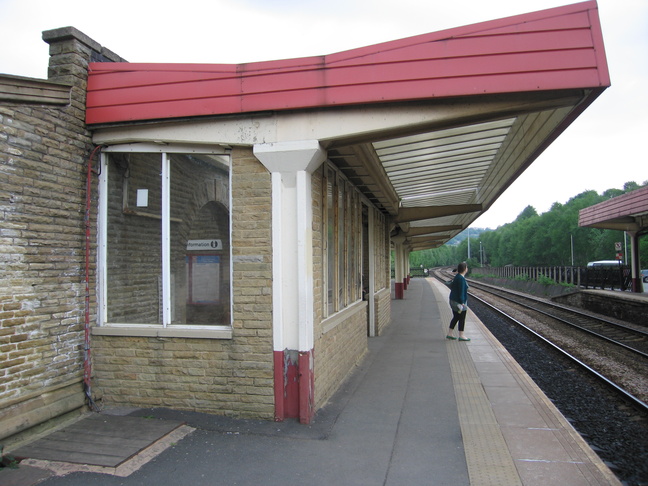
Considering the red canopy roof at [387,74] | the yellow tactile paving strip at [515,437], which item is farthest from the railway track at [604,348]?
the red canopy roof at [387,74]

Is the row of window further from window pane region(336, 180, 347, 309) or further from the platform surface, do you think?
window pane region(336, 180, 347, 309)

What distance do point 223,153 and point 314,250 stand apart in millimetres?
1441

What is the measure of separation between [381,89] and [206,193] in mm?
2260

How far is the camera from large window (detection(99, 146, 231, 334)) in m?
5.24

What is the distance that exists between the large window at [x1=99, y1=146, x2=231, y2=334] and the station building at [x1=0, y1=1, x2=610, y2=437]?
0.02 metres

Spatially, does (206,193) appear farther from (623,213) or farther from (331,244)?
(623,213)

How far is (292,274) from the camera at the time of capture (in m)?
4.85

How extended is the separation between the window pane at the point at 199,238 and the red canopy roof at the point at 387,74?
2.21ft

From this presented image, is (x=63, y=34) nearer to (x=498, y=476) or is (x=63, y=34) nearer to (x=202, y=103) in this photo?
(x=202, y=103)

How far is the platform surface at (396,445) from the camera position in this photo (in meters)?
3.67

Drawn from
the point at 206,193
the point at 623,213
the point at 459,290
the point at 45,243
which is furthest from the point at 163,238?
the point at 623,213

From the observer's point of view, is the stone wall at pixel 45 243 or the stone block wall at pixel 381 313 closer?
the stone wall at pixel 45 243

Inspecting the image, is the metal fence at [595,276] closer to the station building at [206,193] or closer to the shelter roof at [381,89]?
the shelter roof at [381,89]

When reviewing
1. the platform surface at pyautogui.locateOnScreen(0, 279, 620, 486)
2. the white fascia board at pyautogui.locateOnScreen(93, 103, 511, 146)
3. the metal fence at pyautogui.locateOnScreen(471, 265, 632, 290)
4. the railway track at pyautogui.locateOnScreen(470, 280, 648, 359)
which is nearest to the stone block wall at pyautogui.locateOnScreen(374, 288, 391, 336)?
the platform surface at pyautogui.locateOnScreen(0, 279, 620, 486)
